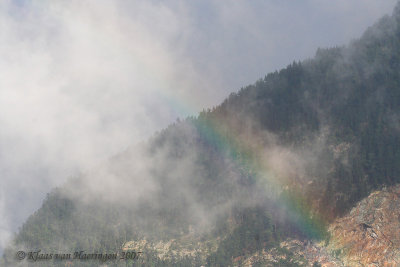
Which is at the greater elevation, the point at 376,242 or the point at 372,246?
the point at 376,242

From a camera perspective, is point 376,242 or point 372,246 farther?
point 372,246

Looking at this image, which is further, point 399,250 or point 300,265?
point 300,265

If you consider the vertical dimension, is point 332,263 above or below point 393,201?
below

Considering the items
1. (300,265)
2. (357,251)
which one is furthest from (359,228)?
(300,265)

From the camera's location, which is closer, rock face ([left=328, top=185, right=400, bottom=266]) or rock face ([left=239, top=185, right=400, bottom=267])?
rock face ([left=328, top=185, right=400, bottom=266])

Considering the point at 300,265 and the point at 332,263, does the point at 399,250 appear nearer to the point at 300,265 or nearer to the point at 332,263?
the point at 332,263

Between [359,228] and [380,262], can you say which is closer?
[380,262]

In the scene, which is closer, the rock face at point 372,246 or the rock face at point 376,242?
the rock face at point 376,242

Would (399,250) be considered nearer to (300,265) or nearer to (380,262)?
(380,262)

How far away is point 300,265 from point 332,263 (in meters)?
12.2

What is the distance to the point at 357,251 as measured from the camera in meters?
193

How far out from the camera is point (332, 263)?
194125 mm

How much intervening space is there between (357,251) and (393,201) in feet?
83.5

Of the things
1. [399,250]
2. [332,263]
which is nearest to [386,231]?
[399,250]
